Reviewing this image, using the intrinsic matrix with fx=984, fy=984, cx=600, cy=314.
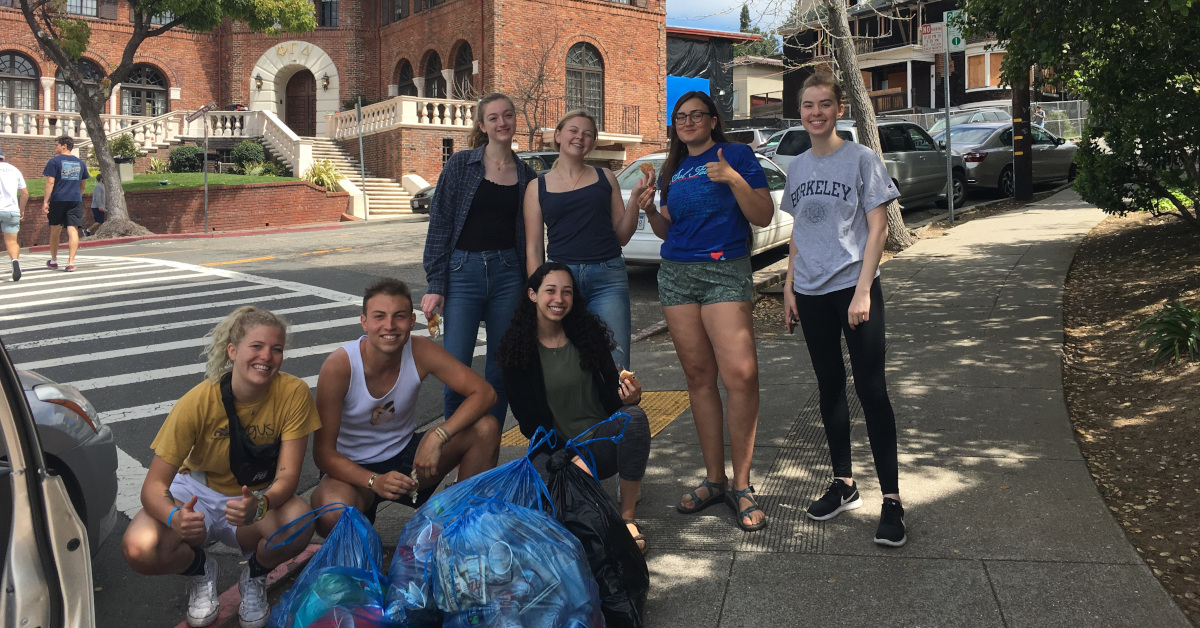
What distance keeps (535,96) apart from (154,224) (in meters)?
12.6

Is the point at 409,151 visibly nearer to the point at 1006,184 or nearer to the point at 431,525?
the point at 1006,184

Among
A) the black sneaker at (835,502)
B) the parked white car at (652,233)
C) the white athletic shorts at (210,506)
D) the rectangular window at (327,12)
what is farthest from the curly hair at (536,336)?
the rectangular window at (327,12)

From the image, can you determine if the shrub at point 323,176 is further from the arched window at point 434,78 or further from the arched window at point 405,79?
the arched window at point 405,79

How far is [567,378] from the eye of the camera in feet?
13.7

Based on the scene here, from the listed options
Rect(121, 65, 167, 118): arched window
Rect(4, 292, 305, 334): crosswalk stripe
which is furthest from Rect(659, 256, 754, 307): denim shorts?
Rect(121, 65, 167, 118): arched window

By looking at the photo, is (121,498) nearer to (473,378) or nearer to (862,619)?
(473,378)

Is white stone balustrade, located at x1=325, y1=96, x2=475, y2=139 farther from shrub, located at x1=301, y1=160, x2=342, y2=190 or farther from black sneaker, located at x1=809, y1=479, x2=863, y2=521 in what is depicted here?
black sneaker, located at x1=809, y1=479, x2=863, y2=521

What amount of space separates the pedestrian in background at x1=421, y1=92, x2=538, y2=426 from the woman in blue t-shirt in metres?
0.81

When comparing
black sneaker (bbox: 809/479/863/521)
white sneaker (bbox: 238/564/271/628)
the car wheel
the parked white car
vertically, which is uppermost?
the car wheel

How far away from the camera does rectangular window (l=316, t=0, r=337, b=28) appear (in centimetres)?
3706

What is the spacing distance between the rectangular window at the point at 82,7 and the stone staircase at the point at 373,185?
34.0 ft

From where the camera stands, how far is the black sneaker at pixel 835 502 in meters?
4.41

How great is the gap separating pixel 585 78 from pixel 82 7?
18579mm

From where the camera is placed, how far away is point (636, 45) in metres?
34.7
